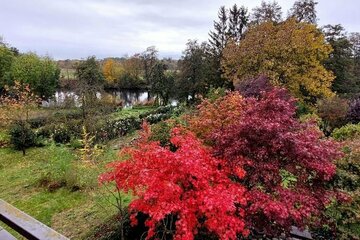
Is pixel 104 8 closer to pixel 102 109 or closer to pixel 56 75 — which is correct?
pixel 102 109

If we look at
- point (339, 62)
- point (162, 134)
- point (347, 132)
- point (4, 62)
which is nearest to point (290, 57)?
point (347, 132)

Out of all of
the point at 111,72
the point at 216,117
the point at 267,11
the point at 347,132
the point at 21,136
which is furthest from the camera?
the point at 111,72

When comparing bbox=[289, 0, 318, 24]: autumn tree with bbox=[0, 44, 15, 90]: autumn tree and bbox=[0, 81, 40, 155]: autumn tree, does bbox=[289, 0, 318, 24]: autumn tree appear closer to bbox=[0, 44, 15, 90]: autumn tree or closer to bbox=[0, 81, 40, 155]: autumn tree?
bbox=[0, 81, 40, 155]: autumn tree

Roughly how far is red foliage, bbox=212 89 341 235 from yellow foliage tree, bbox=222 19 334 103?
1242 cm

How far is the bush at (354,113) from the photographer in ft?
47.7

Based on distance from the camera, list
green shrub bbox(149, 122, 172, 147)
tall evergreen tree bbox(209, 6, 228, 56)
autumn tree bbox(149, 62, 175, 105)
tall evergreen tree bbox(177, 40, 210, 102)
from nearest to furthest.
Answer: green shrub bbox(149, 122, 172, 147) < tall evergreen tree bbox(177, 40, 210, 102) < autumn tree bbox(149, 62, 175, 105) < tall evergreen tree bbox(209, 6, 228, 56)

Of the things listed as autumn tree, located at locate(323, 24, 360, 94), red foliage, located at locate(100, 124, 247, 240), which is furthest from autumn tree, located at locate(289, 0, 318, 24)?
red foliage, located at locate(100, 124, 247, 240)

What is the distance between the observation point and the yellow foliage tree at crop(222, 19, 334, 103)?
17.5 m

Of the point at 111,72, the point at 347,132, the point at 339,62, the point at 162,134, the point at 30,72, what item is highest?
the point at 339,62

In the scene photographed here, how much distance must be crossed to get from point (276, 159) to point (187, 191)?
1.67 m

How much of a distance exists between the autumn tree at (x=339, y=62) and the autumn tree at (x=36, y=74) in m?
27.2

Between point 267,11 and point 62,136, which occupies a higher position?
point 267,11

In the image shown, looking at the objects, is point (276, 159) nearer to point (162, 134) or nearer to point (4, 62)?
point (162, 134)

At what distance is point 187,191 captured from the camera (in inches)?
178
